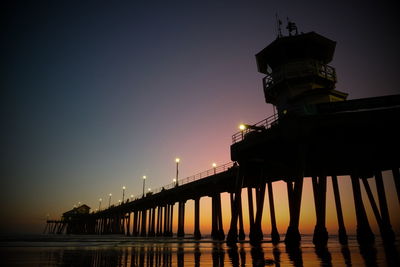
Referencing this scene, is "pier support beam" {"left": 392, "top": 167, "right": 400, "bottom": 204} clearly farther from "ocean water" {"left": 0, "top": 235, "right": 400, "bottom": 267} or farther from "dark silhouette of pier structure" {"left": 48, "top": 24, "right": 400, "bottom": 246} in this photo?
"ocean water" {"left": 0, "top": 235, "right": 400, "bottom": 267}

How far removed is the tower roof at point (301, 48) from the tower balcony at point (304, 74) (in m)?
0.87

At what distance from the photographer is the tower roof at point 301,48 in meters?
23.9

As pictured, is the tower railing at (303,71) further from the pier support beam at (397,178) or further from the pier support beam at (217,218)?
the pier support beam at (217,218)

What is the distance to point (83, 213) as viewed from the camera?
114 meters

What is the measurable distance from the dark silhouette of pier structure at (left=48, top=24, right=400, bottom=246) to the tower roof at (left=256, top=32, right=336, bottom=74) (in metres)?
0.09

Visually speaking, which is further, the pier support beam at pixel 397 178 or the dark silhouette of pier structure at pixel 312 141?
the pier support beam at pixel 397 178

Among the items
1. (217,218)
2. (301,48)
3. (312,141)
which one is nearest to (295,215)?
(312,141)

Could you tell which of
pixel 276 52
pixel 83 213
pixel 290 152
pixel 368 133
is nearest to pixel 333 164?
pixel 290 152

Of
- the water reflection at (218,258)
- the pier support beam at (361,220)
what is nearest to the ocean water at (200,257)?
the water reflection at (218,258)

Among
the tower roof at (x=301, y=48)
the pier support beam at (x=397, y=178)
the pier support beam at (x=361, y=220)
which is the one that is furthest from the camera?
the tower roof at (x=301, y=48)

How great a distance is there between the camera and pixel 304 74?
74.9 ft

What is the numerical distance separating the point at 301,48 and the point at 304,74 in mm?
3049

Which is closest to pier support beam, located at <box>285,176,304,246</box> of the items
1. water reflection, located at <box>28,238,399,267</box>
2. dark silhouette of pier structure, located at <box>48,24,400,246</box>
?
dark silhouette of pier structure, located at <box>48,24,400,246</box>

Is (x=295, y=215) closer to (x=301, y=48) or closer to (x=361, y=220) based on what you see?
(x=361, y=220)
